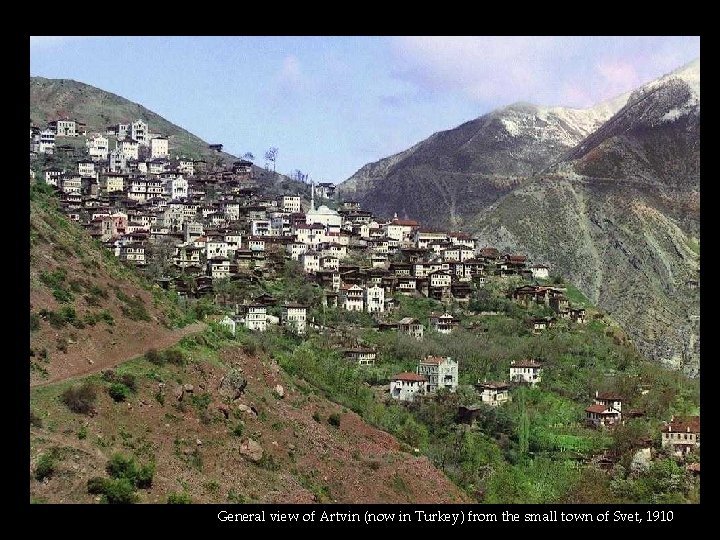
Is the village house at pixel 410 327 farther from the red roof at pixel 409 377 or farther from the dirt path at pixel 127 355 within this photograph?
the dirt path at pixel 127 355

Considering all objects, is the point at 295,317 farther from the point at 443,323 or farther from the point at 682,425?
the point at 682,425


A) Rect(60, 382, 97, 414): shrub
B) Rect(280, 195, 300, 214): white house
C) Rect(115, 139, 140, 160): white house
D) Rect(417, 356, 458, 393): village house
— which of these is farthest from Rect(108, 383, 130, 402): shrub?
Rect(115, 139, 140, 160): white house

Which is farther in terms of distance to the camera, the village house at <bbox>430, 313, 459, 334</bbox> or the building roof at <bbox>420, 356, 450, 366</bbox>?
the village house at <bbox>430, 313, 459, 334</bbox>

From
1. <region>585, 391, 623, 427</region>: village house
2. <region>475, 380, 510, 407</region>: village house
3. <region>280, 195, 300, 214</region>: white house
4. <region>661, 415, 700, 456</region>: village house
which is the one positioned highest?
<region>280, 195, 300, 214</region>: white house

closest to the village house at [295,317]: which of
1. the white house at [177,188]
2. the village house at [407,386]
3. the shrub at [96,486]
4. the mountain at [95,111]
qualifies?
the village house at [407,386]

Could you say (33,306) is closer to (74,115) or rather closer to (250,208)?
(250,208)

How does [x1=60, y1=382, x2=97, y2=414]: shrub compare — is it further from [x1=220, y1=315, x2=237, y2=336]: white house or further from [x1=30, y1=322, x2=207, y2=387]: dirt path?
[x1=220, y1=315, x2=237, y2=336]: white house
